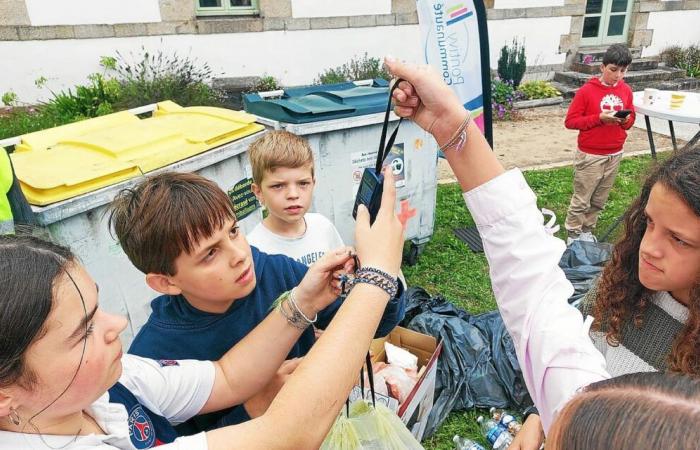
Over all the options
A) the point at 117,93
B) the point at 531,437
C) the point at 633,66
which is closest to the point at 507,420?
the point at 531,437

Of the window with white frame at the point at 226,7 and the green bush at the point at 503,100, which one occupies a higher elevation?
the window with white frame at the point at 226,7

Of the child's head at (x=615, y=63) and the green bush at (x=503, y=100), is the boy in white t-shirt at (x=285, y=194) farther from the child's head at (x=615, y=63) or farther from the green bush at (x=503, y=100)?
the green bush at (x=503, y=100)

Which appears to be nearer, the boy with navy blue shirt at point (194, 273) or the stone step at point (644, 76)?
the boy with navy blue shirt at point (194, 273)

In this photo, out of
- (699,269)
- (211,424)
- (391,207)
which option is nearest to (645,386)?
(391,207)

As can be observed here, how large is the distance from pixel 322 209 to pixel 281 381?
7.64ft

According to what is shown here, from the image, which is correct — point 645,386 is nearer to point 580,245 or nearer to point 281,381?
point 281,381

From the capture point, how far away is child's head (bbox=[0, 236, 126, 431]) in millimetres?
838

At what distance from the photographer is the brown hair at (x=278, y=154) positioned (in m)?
2.46

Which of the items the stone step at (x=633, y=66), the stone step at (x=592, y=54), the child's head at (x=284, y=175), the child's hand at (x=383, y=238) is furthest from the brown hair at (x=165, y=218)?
the stone step at (x=592, y=54)

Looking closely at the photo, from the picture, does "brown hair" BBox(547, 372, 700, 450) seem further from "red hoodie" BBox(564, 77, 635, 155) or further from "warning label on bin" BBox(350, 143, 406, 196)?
"red hoodie" BBox(564, 77, 635, 155)

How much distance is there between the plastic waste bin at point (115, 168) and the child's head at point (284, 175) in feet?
1.78

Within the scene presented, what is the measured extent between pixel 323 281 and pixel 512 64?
973cm

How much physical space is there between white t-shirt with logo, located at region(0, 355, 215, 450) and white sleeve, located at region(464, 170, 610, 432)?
809 mm

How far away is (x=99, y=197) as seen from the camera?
238 centimetres
